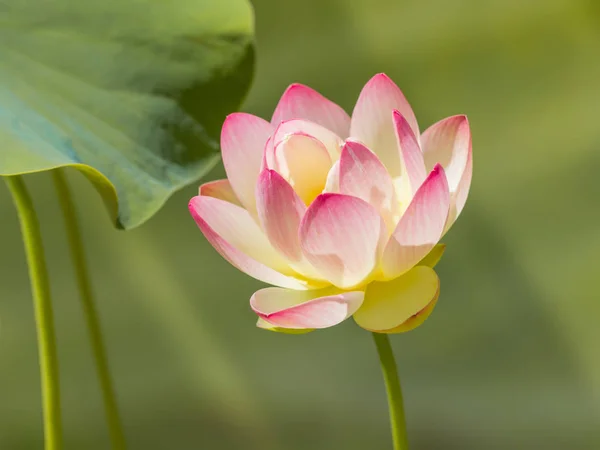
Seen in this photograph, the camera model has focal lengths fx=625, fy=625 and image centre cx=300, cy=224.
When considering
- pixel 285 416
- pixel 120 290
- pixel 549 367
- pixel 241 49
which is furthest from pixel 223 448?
pixel 241 49

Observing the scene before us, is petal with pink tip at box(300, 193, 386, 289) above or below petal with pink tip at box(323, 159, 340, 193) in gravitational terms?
below

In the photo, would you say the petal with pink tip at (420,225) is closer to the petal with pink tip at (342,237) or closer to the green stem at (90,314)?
the petal with pink tip at (342,237)

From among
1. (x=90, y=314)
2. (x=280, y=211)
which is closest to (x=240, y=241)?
(x=280, y=211)

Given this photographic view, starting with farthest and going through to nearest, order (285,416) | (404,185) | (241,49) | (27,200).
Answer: (285,416), (241,49), (27,200), (404,185)

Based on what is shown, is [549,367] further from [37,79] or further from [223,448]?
[37,79]

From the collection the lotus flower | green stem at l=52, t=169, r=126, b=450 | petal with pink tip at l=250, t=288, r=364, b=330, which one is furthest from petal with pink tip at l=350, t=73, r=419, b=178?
green stem at l=52, t=169, r=126, b=450

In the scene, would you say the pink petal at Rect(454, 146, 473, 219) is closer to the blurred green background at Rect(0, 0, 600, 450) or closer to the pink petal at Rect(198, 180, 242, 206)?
the pink petal at Rect(198, 180, 242, 206)

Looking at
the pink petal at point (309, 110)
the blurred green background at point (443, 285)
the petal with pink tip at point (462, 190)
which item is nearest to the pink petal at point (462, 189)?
the petal with pink tip at point (462, 190)

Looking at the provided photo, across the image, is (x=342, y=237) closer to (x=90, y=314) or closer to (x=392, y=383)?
(x=392, y=383)
